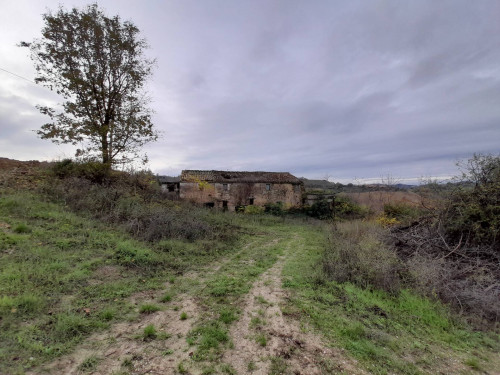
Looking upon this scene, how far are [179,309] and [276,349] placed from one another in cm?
180

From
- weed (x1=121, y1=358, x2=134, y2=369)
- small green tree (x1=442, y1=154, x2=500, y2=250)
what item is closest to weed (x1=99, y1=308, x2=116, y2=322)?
weed (x1=121, y1=358, x2=134, y2=369)

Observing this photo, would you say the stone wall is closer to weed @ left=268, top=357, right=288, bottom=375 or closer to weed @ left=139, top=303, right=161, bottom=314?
Result: weed @ left=139, top=303, right=161, bottom=314

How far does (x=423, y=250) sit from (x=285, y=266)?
4.31m

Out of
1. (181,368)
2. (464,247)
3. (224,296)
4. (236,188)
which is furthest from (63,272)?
(236,188)

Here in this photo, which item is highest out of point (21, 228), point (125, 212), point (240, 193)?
point (240, 193)

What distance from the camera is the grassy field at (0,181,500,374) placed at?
9.64ft

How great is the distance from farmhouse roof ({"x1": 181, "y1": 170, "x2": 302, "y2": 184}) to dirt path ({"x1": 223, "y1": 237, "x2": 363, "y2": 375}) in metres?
19.7

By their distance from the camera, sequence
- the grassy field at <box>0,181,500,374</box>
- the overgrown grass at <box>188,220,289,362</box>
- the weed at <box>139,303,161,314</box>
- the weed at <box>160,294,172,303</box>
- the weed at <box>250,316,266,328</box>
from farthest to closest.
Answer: the weed at <box>160,294,172,303</box> → the weed at <box>139,303,161,314</box> → the weed at <box>250,316,266,328</box> → the overgrown grass at <box>188,220,289,362</box> → the grassy field at <box>0,181,500,374</box>

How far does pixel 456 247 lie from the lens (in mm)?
6812

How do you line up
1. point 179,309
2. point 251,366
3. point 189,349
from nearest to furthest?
point 251,366 → point 189,349 → point 179,309

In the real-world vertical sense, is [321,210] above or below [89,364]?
above

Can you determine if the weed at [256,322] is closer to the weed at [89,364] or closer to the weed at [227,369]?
the weed at [227,369]

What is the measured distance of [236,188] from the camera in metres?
23.9

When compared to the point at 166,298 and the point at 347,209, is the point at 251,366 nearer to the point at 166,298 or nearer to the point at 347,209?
the point at 166,298
